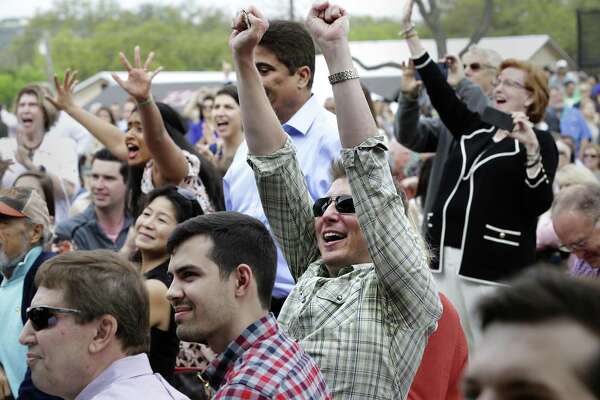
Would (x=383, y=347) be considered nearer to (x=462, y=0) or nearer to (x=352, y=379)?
(x=352, y=379)

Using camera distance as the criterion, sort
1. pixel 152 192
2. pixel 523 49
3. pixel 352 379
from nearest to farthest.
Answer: pixel 352 379 → pixel 152 192 → pixel 523 49

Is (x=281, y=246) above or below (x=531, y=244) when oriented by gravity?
above

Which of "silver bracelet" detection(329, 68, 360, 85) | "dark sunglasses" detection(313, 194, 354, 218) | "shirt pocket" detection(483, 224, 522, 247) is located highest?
"silver bracelet" detection(329, 68, 360, 85)

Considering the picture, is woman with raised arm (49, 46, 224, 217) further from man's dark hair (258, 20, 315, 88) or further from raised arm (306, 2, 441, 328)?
raised arm (306, 2, 441, 328)

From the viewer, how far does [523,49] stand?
126 ft

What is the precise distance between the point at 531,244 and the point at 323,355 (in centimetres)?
340

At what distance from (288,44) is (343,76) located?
4.66 ft

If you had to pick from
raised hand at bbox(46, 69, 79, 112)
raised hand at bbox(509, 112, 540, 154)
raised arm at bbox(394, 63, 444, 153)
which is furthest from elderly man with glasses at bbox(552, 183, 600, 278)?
raised hand at bbox(46, 69, 79, 112)

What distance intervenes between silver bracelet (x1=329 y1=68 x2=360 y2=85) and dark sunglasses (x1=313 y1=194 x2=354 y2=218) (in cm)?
44

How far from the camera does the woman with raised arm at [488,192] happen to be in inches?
252

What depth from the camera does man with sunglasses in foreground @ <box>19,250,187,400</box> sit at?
3.49 meters

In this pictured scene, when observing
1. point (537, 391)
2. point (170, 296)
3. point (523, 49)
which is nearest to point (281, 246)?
point (170, 296)

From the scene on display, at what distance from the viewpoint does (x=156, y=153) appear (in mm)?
5914

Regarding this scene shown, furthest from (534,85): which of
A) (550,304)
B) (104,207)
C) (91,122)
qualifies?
(550,304)
